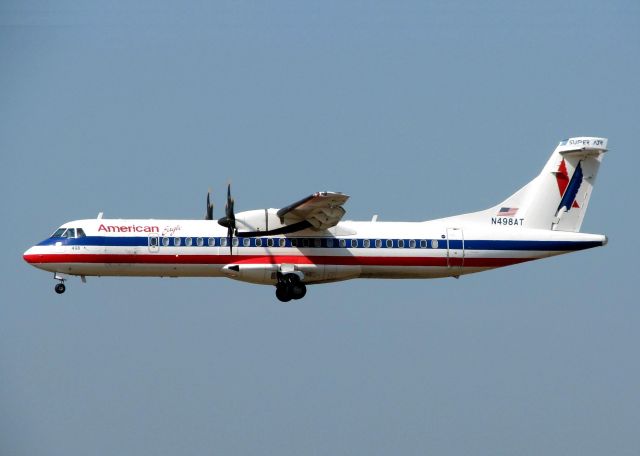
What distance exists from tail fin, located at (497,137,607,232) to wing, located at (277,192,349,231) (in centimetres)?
658

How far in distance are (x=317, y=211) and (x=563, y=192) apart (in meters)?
9.33

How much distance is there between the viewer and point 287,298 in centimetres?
3769

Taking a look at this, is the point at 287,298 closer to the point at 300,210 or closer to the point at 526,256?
the point at 300,210

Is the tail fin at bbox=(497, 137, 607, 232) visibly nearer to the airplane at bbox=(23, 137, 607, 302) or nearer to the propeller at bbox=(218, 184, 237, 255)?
the airplane at bbox=(23, 137, 607, 302)

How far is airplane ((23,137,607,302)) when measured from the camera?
123ft

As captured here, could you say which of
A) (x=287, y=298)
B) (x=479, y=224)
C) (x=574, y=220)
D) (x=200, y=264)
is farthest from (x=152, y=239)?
(x=574, y=220)

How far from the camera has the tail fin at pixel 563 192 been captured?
3984 cm

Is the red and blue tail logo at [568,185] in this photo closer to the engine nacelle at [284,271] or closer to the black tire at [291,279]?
the engine nacelle at [284,271]

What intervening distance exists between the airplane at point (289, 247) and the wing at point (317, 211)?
0.11 feet

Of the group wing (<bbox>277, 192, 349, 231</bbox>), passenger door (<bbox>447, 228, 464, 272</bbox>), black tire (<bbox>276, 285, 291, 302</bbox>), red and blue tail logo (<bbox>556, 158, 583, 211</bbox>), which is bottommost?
black tire (<bbox>276, 285, 291, 302</bbox>)

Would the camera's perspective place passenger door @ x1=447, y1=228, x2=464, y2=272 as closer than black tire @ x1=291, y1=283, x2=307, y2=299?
No

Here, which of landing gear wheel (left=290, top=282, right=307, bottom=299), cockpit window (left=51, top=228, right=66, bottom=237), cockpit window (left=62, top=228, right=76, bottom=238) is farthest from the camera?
cockpit window (left=51, top=228, right=66, bottom=237)

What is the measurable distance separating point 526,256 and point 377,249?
529cm

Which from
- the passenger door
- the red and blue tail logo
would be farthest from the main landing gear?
the red and blue tail logo
